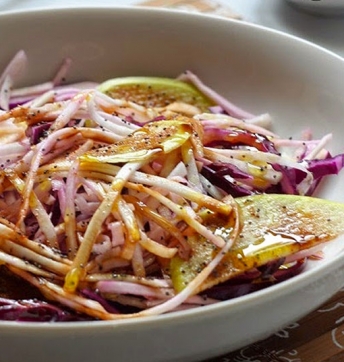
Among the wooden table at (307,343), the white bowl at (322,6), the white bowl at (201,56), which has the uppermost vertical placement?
the white bowl at (322,6)

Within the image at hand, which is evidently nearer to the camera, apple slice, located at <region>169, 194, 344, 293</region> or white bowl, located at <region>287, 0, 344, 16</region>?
apple slice, located at <region>169, 194, 344, 293</region>

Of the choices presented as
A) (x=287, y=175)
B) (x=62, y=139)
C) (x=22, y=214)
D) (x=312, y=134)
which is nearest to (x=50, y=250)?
(x=22, y=214)

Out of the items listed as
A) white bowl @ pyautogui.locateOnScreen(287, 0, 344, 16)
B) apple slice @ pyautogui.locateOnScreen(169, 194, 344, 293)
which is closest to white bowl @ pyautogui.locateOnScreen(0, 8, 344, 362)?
apple slice @ pyautogui.locateOnScreen(169, 194, 344, 293)

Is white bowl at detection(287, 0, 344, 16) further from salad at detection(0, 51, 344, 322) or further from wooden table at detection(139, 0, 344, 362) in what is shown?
wooden table at detection(139, 0, 344, 362)

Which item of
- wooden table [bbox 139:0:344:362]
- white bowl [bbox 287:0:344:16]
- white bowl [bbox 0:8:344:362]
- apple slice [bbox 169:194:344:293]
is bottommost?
wooden table [bbox 139:0:344:362]

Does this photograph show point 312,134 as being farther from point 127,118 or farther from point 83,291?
point 83,291

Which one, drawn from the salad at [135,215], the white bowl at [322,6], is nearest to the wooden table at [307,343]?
the salad at [135,215]

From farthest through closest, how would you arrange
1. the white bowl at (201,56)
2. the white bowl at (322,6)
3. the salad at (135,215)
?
the white bowl at (322,6) → the white bowl at (201,56) → the salad at (135,215)

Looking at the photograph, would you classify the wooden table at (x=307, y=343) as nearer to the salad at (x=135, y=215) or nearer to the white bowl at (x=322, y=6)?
the salad at (x=135, y=215)
